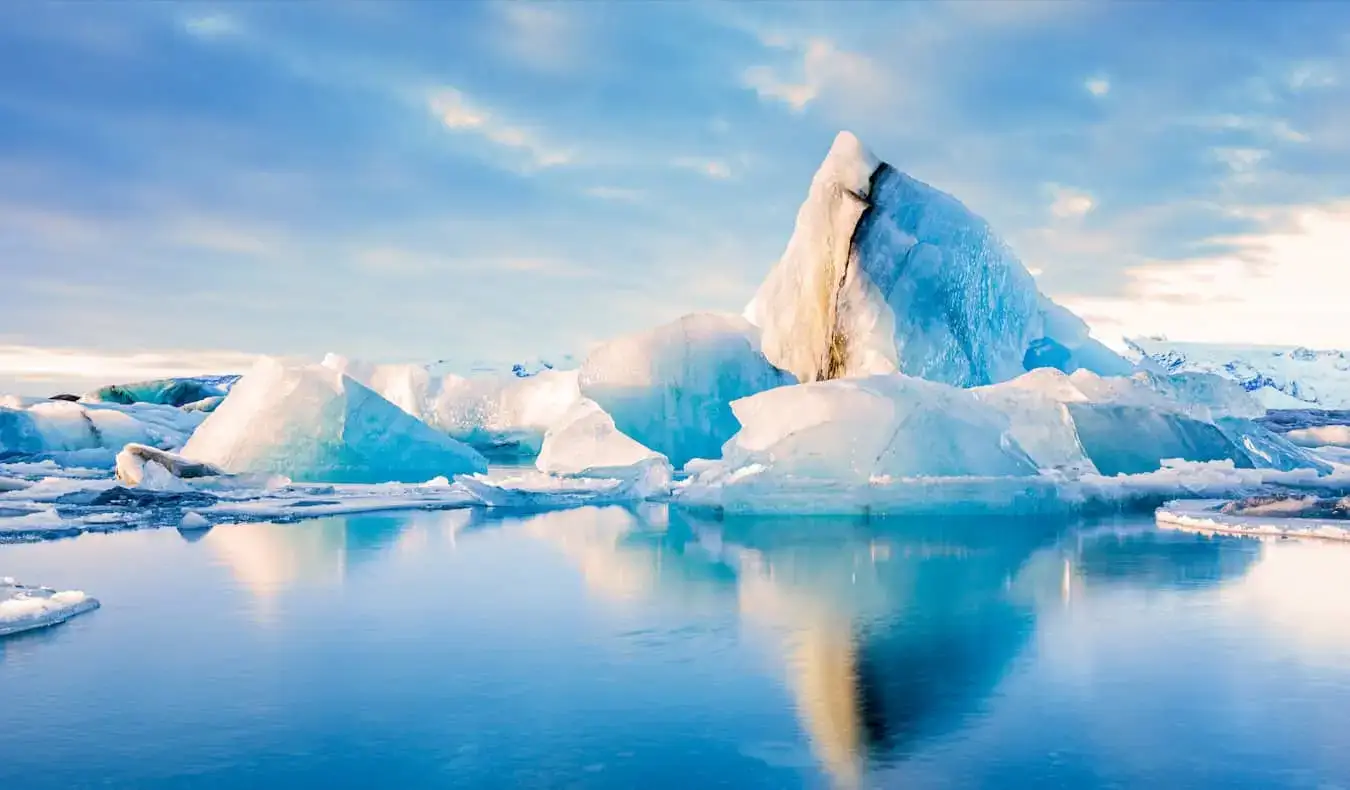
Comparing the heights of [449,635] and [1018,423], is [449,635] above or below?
below

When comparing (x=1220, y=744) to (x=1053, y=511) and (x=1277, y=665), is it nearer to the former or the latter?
(x=1277, y=665)

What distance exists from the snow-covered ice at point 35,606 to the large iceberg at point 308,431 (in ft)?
38.4

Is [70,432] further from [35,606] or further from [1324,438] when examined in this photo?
[1324,438]

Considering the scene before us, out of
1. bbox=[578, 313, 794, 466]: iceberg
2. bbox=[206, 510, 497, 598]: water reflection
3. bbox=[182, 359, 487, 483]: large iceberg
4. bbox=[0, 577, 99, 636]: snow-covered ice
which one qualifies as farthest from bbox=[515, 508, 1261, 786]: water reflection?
bbox=[578, 313, 794, 466]: iceberg

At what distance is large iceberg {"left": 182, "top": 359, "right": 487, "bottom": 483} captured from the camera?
1967cm

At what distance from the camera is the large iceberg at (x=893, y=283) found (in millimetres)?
19953

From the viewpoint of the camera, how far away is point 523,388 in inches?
1396

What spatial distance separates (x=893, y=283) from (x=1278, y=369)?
5388 inches

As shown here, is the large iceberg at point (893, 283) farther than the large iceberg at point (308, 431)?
Yes

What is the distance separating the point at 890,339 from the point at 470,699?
1533cm

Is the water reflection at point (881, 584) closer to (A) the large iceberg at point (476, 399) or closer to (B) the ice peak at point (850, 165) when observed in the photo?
(B) the ice peak at point (850, 165)

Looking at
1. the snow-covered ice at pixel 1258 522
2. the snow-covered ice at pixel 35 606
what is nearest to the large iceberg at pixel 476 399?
the snow-covered ice at pixel 1258 522

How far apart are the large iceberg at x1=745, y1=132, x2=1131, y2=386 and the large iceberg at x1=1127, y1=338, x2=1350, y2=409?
10974cm

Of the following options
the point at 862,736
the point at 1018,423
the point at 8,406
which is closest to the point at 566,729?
the point at 862,736
